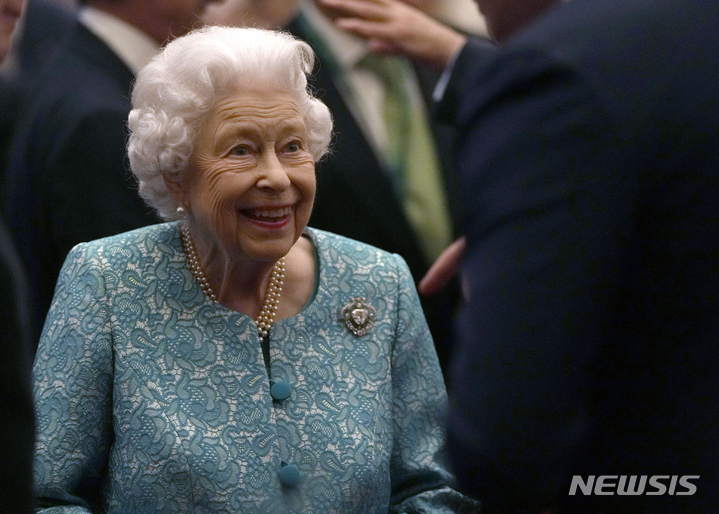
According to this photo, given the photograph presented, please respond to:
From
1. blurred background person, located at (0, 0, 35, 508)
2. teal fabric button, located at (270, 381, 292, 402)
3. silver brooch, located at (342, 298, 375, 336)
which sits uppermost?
blurred background person, located at (0, 0, 35, 508)

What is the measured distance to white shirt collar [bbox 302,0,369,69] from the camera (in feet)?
8.97

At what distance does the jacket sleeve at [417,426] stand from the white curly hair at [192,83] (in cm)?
62

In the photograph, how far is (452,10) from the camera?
2.77 m

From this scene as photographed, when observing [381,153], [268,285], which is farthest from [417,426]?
[381,153]

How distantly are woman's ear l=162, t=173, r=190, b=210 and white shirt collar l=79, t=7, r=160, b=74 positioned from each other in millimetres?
567

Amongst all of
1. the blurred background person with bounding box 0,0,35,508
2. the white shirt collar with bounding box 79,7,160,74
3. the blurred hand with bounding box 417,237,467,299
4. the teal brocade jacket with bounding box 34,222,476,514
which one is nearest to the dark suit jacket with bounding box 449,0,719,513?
the blurred background person with bounding box 0,0,35,508

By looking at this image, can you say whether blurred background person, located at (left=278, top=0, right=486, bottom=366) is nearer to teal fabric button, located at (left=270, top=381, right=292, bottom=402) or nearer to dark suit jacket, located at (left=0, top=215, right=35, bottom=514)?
teal fabric button, located at (left=270, top=381, right=292, bottom=402)

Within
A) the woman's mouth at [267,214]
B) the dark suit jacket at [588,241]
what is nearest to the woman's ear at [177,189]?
the woman's mouth at [267,214]

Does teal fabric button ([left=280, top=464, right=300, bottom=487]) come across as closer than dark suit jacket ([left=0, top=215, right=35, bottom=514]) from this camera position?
No

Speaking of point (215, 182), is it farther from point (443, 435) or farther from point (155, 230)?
point (443, 435)

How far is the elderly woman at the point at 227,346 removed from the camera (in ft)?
6.52

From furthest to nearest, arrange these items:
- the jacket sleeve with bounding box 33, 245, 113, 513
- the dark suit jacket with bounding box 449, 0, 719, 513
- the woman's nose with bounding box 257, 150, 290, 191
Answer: the woman's nose with bounding box 257, 150, 290, 191 → the jacket sleeve with bounding box 33, 245, 113, 513 → the dark suit jacket with bounding box 449, 0, 719, 513

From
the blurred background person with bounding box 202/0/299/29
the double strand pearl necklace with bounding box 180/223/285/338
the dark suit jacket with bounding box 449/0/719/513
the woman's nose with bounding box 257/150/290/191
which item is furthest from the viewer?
the blurred background person with bounding box 202/0/299/29

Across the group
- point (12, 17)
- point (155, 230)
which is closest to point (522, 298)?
point (155, 230)
